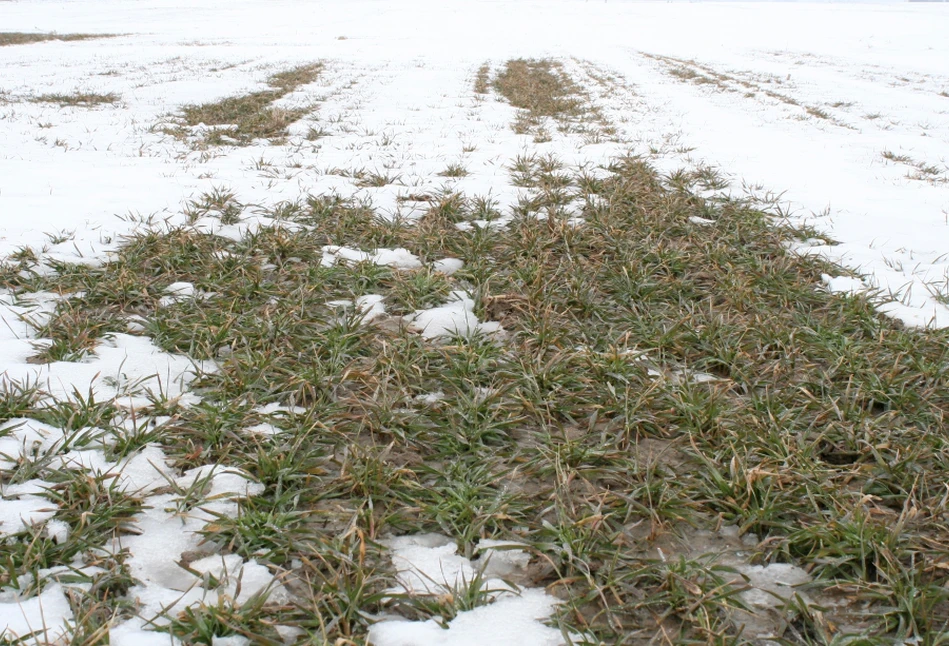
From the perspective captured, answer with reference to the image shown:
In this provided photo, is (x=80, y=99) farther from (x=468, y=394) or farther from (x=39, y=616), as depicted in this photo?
(x=39, y=616)

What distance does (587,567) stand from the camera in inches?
74.5

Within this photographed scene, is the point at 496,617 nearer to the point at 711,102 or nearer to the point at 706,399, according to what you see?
the point at 706,399

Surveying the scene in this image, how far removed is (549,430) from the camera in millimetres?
2605

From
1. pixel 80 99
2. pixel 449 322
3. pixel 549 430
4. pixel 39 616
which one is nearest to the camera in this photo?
pixel 39 616

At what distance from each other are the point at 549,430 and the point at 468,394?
402mm

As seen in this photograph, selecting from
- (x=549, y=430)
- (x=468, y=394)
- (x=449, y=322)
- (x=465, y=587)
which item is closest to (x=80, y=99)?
(x=449, y=322)

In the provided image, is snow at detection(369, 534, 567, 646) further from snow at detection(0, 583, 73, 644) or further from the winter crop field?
snow at detection(0, 583, 73, 644)

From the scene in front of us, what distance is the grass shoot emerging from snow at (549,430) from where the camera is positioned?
1.80m

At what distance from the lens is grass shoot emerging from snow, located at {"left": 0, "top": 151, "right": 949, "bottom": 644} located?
180 cm

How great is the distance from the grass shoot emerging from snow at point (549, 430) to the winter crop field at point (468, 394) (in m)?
0.01

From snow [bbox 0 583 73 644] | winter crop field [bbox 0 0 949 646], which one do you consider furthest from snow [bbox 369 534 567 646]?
snow [bbox 0 583 73 644]

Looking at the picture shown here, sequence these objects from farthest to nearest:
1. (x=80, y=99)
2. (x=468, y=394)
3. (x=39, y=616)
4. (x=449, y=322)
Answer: (x=80, y=99) < (x=449, y=322) < (x=468, y=394) < (x=39, y=616)

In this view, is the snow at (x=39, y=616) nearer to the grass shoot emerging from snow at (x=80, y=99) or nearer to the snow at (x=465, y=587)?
the snow at (x=465, y=587)

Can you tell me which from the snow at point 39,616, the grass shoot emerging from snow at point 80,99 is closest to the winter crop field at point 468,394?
the snow at point 39,616
